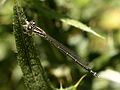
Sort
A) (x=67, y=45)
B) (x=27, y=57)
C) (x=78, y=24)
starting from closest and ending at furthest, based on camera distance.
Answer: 1. (x=27, y=57)
2. (x=78, y=24)
3. (x=67, y=45)

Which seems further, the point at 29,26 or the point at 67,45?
the point at 67,45

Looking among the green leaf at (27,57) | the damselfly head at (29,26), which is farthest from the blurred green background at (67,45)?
the green leaf at (27,57)

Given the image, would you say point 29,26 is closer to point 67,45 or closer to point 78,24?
point 78,24

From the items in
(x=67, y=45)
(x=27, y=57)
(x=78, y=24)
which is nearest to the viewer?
(x=27, y=57)

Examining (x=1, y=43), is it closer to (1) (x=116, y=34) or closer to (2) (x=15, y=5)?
(1) (x=116, y=34)

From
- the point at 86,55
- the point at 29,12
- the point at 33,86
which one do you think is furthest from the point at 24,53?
the point at 86,55

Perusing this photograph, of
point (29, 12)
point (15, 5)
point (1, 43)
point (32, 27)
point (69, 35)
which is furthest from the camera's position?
point (1, 43)

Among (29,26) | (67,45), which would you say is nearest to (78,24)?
(29,26)

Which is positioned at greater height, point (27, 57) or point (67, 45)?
point (27, 57)

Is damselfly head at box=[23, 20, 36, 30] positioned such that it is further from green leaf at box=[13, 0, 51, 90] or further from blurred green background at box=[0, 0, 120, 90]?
blurred green background at box=[0, 0, 120, 90]
